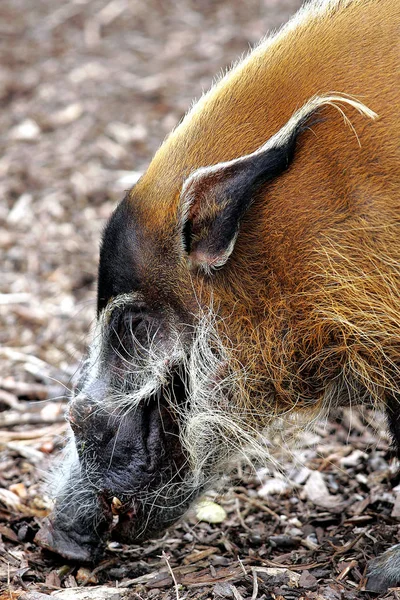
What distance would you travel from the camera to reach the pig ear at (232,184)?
2793 millimetres

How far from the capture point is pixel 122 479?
3.16m

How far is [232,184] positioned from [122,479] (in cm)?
109

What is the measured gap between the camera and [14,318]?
5223mm

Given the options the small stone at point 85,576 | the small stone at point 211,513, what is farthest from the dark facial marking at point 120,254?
the small stone at point 211,513

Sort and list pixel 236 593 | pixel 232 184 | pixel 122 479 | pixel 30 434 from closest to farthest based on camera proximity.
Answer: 1. pixel 232 184
2. pixel 236 593
3. pixel 122 479
4. pixel 30 434

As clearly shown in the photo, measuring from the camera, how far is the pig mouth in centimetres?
314

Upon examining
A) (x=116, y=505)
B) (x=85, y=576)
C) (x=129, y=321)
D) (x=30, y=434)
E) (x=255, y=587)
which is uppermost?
(x=129, y=321)

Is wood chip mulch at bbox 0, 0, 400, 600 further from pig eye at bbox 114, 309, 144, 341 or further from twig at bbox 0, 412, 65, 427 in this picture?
pig eye at bbox 114, 309, 144, 341

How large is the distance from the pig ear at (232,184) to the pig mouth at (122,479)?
1.76 feet

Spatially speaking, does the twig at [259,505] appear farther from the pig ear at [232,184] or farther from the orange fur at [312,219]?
the pig ear at [232,184]

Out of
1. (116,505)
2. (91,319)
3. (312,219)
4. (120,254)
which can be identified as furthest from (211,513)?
(91,319)

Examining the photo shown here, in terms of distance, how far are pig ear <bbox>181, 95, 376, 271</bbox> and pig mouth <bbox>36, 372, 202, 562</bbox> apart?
1.76 feet

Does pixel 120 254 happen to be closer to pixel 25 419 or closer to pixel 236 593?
pixel 236 593

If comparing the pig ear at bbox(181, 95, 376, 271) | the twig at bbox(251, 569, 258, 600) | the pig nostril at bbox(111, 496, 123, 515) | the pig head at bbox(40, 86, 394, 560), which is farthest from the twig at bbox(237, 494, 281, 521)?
the pig ear at bbox(181, 95, 376, 271)
